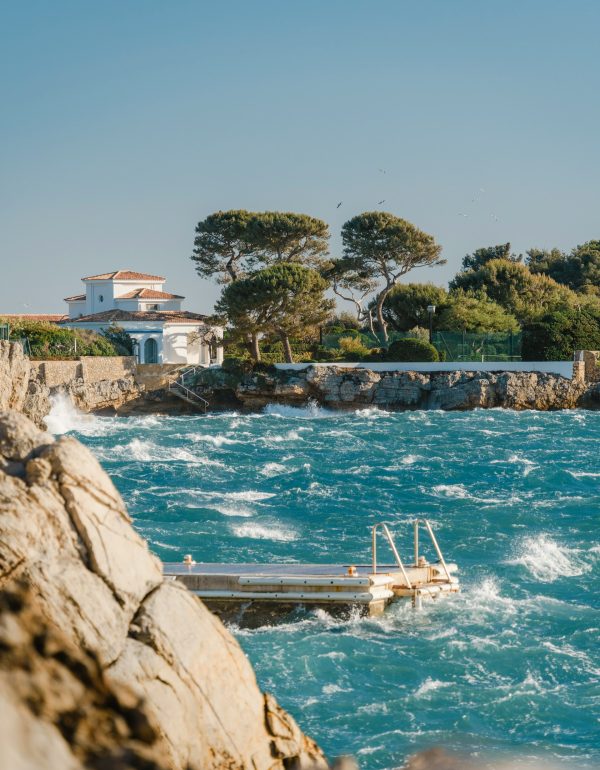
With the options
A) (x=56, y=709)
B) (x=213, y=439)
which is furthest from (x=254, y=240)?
(x=56, y=709)

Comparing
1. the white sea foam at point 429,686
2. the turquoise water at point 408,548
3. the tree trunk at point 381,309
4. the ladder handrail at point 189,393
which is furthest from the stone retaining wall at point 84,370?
the white sea foam at point 429,686

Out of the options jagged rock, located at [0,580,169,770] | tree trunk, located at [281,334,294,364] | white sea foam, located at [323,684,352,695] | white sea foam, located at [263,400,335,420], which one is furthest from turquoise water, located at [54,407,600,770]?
tree trunk, located at [281,334,294,364]

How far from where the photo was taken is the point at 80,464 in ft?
21.7

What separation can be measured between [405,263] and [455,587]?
52.0 m

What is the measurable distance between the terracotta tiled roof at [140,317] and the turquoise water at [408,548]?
59.6 ft

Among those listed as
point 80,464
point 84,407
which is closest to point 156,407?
point 84,407

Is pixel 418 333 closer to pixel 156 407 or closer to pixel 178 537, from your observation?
pixel 156 407

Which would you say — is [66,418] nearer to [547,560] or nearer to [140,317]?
[140,317]

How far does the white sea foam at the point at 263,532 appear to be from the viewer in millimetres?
22094

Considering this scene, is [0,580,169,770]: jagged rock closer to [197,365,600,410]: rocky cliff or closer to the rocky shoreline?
the rocky shoreline

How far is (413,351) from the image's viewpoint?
54719 millimetres

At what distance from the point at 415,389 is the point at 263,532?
94.5ft

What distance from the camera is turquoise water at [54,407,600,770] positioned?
41.7 feet

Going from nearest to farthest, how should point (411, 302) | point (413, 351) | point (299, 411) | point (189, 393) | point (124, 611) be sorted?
point (124, 611)
point (299, 411)
point (189, 393)
point (413, 351)
point (411, 302)
